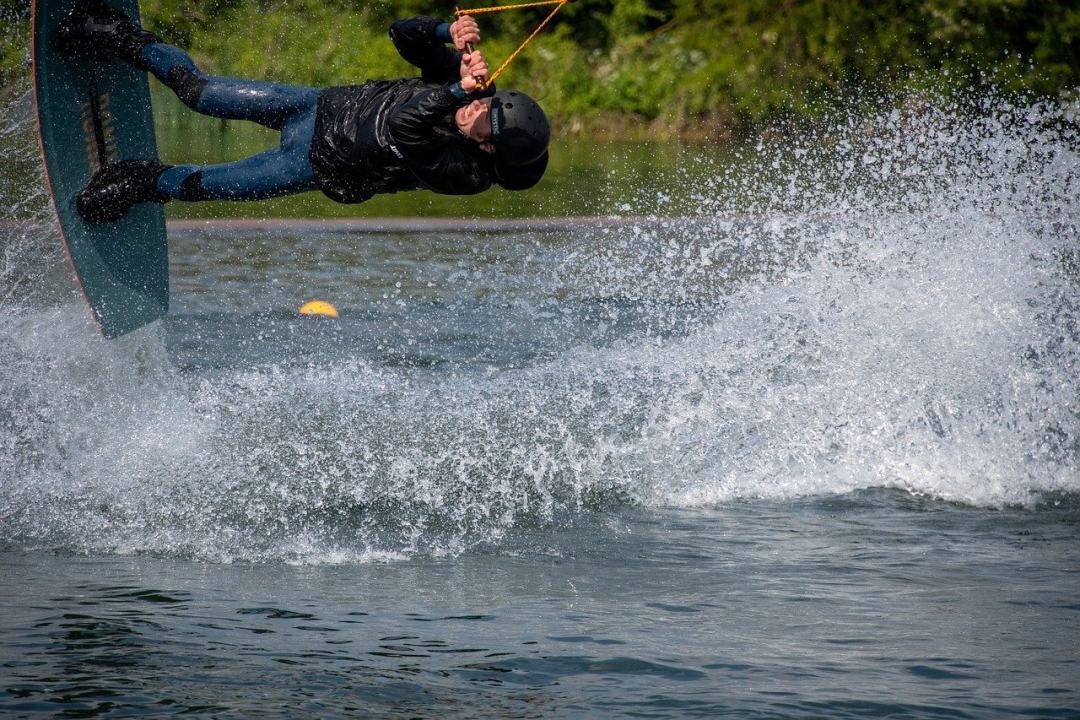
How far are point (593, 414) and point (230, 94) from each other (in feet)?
7.83

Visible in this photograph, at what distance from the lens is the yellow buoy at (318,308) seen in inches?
390

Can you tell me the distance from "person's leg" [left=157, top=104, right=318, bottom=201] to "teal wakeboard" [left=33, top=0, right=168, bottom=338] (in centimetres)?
58

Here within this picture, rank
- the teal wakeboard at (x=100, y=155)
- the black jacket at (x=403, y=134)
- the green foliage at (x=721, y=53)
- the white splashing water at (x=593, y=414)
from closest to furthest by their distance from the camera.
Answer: the black jacket at (x=403, y=134)
the white splashing water at (x=593, y=414)
the teal wakeboard at (x=100, y=155)
the green foliage at (x=721, y=53)

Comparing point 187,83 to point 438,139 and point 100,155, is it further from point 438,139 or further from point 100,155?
point 438,139

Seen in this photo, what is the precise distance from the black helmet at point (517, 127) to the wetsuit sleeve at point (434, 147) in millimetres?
154

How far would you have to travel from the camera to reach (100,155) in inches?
251

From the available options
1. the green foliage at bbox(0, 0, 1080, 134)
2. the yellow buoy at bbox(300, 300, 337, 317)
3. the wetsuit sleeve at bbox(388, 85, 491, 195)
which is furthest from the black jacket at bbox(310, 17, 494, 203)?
the green foliage at bbox(0, 0, 1080, 134)

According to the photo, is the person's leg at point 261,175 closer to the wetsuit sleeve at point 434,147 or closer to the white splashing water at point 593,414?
the wetsuit sleeve at point 434,147

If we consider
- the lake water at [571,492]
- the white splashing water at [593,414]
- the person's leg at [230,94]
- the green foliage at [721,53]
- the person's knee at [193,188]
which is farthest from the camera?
the green foliage at [721,53]

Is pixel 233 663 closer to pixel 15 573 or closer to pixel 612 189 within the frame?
pixel 15 573

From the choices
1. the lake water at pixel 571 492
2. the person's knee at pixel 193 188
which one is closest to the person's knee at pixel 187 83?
the person's knee at pixel 193 188

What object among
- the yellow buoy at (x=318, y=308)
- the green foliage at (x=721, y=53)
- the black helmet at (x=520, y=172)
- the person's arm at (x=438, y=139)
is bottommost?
the yellow buoy at (x=318, y=308)

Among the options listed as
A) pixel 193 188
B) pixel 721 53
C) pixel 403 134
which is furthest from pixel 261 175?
pixel 721 53

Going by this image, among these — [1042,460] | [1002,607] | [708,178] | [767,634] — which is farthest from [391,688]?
[708,178]
